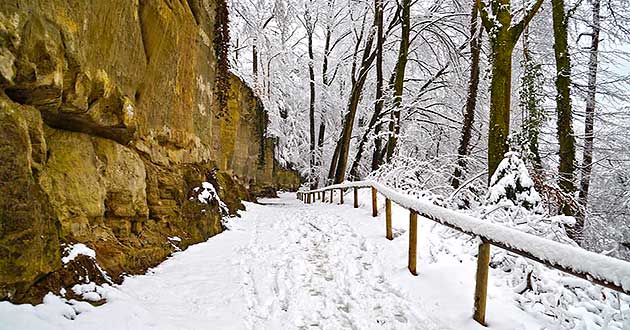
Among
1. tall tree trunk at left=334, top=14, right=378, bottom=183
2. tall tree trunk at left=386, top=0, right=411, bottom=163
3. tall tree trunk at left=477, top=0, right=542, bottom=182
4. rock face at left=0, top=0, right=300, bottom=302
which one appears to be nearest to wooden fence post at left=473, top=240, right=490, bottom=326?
rock face at left=0, top=0, right=300, bottom=302

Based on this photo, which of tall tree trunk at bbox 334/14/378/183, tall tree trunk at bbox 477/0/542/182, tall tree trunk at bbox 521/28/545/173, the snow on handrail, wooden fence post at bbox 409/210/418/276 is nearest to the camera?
the snow on handrail

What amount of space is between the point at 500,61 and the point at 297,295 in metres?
5.16

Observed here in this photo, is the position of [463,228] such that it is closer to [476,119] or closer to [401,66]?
[401,66]

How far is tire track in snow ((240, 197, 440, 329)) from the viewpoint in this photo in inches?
136

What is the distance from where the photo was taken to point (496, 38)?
6324mm

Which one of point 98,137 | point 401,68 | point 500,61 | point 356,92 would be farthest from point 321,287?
point 356,92

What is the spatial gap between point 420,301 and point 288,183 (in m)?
26.2

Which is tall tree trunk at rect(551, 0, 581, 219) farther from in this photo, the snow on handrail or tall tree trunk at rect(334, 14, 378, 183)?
the snow on handrail

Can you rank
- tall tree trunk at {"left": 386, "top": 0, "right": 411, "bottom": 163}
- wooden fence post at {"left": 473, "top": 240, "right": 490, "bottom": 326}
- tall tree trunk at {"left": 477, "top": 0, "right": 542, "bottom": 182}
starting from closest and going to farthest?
1. wooden fence post at {"left": 473, "top": 240, "right": 490, "bottom": 326}
2. tall tree trunk at {"left": 477, "top": 0, "right": 542, "bottom": 182}
3. tall tree trunk at {"left": 386, "top": 0, "right": 411, "bottom": 163}

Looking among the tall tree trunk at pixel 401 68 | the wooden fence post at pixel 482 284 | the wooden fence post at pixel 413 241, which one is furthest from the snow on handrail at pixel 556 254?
the tall tree trunk at pixel 401 68

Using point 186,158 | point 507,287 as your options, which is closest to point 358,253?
point 507,287

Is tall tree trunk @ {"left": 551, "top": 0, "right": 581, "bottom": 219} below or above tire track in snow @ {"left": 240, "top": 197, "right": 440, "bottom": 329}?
above

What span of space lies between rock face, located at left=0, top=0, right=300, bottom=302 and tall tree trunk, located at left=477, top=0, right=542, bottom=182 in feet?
17.8

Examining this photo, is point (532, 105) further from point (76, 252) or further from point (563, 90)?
point (76, 252)
